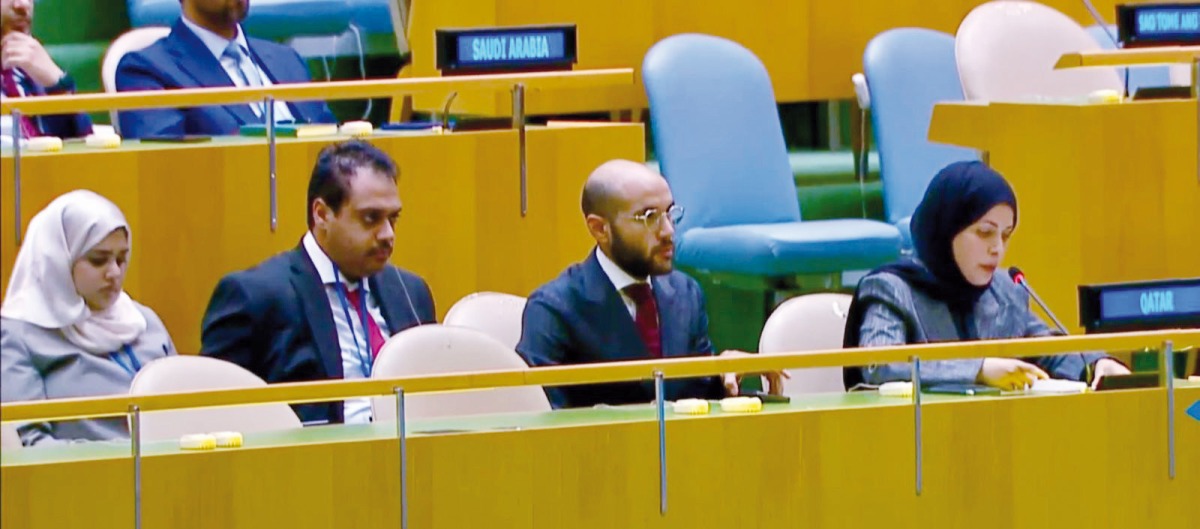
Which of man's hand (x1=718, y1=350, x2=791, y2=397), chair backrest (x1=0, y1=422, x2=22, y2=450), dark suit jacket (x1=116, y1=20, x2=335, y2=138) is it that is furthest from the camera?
dark suit jacket (x1=116, y1=20, x2=335, y2=138)

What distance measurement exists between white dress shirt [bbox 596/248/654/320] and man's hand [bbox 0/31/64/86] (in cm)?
88

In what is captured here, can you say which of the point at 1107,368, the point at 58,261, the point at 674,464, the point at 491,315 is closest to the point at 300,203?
the point at 491,315

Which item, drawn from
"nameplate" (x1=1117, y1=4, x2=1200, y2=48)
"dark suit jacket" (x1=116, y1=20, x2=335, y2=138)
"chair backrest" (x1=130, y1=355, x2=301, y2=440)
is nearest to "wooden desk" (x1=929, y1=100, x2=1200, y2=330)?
"nameplate" (x1=1117, y1=4, x2=1200, y2=48)

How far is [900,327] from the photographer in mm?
3213

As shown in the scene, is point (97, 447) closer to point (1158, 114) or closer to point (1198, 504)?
point (1198, 504)

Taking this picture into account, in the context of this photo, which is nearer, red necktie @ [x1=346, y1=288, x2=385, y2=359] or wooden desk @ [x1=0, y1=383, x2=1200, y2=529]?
wooden desk @ [x1=0, y1=383, x2=1200, y2=529]

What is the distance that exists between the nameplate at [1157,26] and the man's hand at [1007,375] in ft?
3.05

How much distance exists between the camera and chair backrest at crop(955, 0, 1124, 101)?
14.0ft

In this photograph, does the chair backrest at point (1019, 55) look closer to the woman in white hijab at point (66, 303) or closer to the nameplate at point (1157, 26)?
the nameplate at point (1157, 26)

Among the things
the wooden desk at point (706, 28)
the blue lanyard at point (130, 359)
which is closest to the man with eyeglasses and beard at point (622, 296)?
the blue lanyard at point (130, 359)

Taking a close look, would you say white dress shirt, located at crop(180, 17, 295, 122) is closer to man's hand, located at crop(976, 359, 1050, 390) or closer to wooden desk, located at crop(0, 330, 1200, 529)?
wooden desk, located at crop(0, 330, 1200, 529)

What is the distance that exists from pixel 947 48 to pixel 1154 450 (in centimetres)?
183

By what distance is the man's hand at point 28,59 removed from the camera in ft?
11.4

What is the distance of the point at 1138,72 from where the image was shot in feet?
15.7
